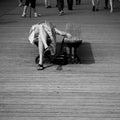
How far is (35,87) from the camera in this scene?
6.69 m

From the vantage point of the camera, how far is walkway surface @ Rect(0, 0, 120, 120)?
5.60m

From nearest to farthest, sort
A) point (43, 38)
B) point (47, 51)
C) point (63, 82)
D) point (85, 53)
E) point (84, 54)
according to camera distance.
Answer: point (63, 82) → point (43, 38) → point (47, 51) → point (84, 54) → point (85, 53)

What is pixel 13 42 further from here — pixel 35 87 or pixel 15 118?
pixel 15 118

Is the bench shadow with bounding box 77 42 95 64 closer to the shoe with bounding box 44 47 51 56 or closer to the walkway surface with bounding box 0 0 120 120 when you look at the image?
the walkway surface with bounding box 0 0 120 120

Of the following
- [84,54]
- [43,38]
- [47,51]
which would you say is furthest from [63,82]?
[84,54]

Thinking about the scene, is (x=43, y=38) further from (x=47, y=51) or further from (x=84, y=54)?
(x=84, y=54)

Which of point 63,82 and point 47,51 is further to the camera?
point 47,51

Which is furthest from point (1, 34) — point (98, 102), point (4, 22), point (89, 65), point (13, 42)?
point (98, 102)

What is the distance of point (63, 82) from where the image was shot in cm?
698

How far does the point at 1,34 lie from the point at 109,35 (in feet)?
11.6

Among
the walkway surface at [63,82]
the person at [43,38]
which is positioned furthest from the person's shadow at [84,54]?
the person at [43,38]

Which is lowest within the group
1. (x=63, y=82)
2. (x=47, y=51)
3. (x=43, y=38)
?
(x=63, y=82)

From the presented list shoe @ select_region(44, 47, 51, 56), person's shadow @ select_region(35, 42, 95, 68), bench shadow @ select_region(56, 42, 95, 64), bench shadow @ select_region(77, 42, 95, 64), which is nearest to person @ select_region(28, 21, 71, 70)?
shoe @ select_region(44, 47, 51, 56)

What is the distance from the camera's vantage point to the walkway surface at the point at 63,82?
5.60 meters
